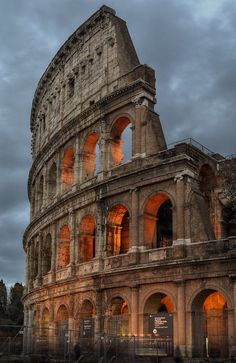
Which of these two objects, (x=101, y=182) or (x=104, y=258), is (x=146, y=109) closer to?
(x=101, y=182)

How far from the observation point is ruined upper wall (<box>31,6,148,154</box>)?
1277 inches

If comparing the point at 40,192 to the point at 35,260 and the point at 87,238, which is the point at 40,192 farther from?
the point at 87,238

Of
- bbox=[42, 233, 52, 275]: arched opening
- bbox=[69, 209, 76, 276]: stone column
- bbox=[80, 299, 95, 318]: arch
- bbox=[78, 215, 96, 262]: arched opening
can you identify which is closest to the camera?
bbox=[80, 299, 95, 318]: arch

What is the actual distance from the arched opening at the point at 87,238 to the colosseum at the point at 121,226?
80 millimetres

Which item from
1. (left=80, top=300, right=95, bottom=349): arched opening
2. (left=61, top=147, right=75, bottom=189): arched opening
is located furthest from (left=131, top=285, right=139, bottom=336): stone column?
(left=61, top=147, right=75, bottom=189): arched opening

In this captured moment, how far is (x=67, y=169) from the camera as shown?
36.1 metres

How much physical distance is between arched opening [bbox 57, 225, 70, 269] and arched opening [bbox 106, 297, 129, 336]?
6.11 meters

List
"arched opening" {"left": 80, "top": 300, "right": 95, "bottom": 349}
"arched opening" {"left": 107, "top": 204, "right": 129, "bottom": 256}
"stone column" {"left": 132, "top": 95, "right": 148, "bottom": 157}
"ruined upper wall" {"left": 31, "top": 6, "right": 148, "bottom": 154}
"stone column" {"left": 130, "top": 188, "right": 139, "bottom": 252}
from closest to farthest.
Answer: "stone column" {"left": 130, "top": 188, "right": 139, "bottom": 252} → "arched opening" {"left": 80, "top": 300, "right": 95, "bottom": 349} → "stone column" {"left": 132, "top": 95, "right": 148, "bottom": 157} → "arched opening" {"left": 107, "top": 204, "right": 129, "bottom": 256} → "ruined upper wall" {"left": 31, "top": 6, "right": 148, "bottom": 154}

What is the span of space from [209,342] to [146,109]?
11902mm

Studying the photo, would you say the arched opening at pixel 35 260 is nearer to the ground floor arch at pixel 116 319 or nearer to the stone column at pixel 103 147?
the stone column at pixel 103 147

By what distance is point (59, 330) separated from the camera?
1224 inches

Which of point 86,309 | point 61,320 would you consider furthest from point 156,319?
point 61,320

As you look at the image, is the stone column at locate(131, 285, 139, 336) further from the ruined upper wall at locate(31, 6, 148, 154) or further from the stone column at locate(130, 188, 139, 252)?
the ruined upper wall at locate(31, 6, 148, 154)

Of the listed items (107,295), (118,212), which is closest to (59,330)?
(107,295)
